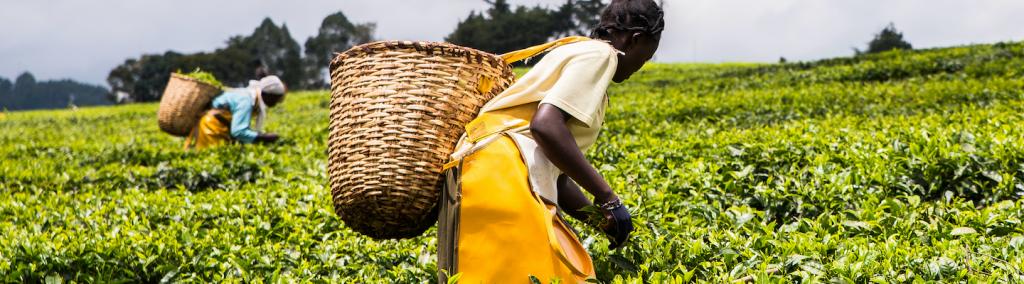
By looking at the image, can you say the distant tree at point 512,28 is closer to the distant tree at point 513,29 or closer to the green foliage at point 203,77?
the distant tree at point 513,29

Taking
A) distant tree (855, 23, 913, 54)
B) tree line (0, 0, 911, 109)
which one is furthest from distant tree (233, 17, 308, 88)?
distant tree (855, 23, 913, 54)

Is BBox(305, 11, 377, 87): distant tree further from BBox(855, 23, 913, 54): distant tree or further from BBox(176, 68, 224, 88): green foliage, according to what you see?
BBox(176, 68, 224, 88): green foliage

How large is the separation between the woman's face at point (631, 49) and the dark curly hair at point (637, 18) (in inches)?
0.8

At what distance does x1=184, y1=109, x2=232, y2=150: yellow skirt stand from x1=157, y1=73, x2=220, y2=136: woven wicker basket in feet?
0.35

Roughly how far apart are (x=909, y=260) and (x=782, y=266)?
0.46m

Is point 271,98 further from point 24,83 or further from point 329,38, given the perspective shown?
point 24,83

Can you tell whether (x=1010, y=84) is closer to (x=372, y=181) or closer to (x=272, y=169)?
(x=272, y=169)

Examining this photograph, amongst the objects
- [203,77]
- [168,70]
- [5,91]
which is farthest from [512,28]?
[5,91]

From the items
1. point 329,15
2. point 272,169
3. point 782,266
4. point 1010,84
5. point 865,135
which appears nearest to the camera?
point 782,266

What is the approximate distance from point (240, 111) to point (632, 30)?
574cm

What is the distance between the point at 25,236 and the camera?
4.14 m

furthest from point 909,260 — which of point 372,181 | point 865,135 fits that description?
point 865,135

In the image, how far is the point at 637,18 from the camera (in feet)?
7.61

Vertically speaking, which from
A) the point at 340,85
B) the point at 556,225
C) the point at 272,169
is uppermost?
the point at 340,85
